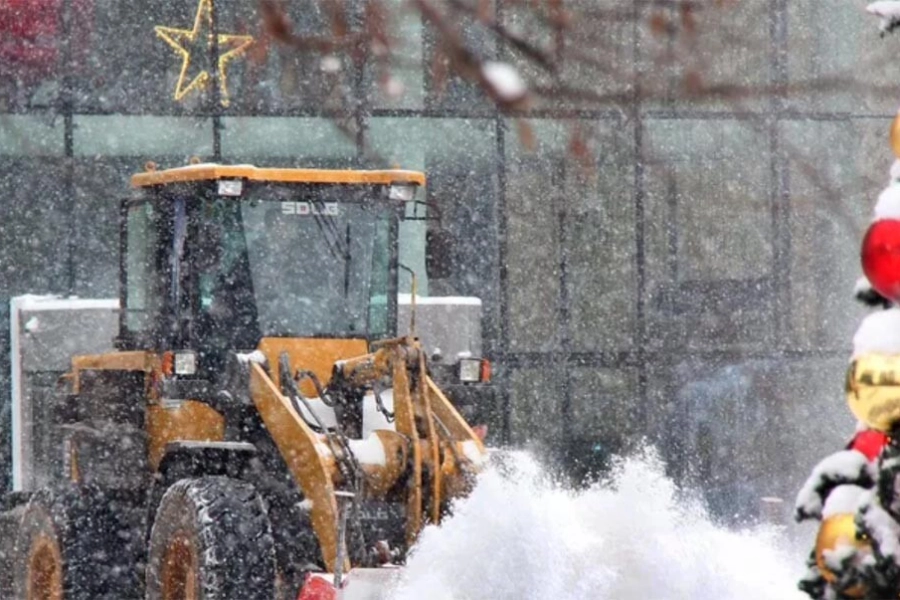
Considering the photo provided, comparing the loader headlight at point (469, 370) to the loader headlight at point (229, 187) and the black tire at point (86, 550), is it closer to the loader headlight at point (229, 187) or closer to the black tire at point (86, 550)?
the loader headlight at point (229, 187)

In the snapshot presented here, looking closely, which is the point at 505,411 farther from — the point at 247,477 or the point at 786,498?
the point at 247,477

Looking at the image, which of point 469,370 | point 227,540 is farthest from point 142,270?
point 227,540

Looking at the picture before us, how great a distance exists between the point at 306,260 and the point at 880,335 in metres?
6.92

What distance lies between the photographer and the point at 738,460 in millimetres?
19125

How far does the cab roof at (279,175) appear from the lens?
9.45m

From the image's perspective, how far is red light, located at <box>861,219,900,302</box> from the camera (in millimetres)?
2613

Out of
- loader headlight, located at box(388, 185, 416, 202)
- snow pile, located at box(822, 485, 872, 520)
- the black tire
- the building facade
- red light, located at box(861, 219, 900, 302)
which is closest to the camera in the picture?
red light, located at box(861, 219, 900, 302)

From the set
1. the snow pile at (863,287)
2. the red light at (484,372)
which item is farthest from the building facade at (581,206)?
the snow pile at (863,287)

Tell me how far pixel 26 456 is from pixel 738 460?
26.5ft

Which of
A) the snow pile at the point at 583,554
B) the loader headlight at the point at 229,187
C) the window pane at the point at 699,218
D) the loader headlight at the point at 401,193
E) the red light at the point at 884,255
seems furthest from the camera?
the window pane at the point at 699,218

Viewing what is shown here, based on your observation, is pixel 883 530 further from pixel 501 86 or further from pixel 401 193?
pixel 401 193

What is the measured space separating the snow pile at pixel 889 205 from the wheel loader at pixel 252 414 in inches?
209

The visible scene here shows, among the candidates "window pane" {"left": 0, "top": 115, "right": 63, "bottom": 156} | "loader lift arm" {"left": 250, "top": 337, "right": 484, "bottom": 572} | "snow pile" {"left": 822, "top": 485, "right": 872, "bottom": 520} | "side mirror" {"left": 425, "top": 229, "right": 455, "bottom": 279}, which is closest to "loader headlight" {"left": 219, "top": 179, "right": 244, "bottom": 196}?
"loader lift arm" {"left": 250, "top": 337, "right": 484, "bottom": 572}

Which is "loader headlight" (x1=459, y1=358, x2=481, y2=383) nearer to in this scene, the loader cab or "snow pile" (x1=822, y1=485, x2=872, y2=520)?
the loader cab
